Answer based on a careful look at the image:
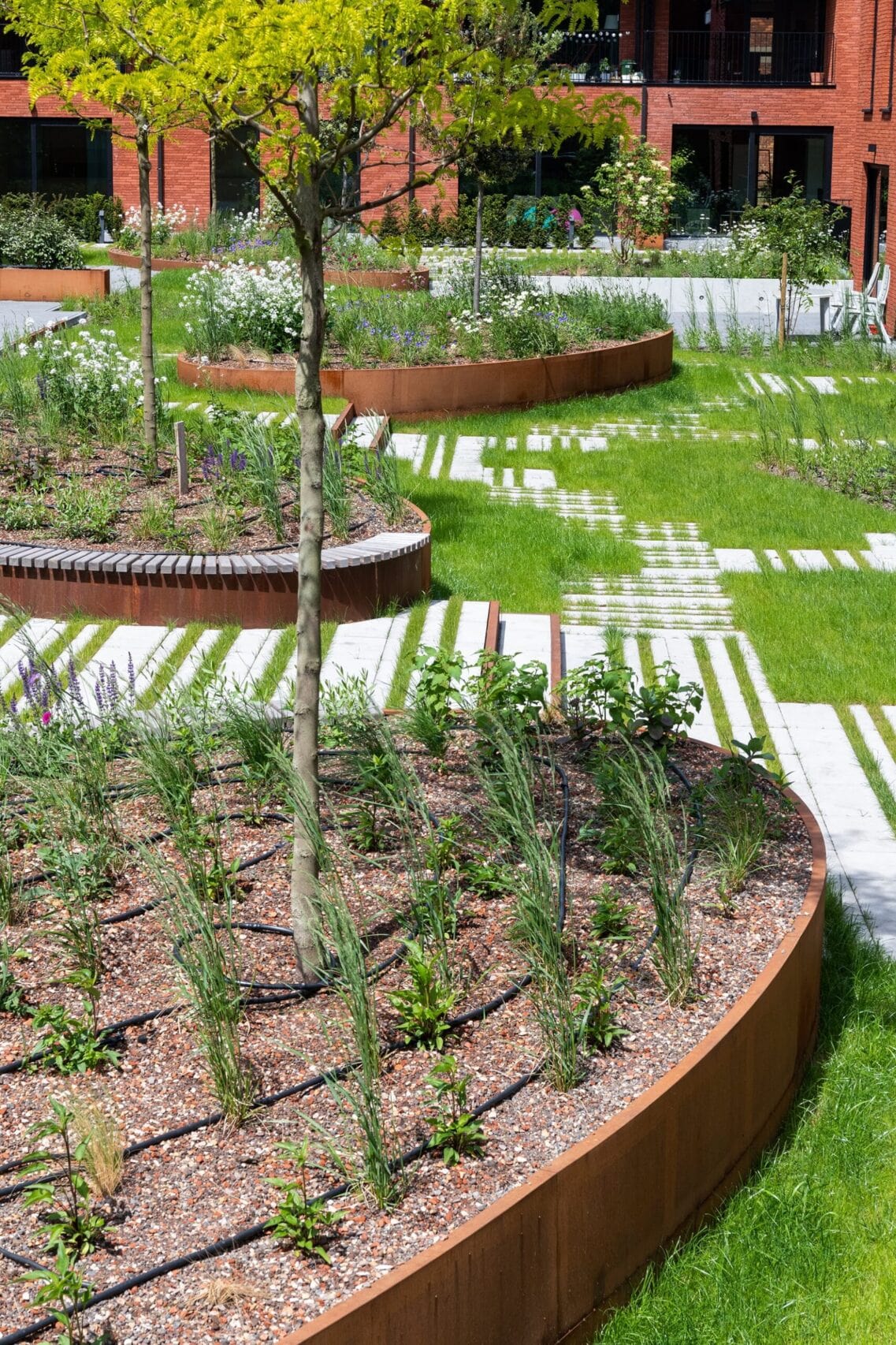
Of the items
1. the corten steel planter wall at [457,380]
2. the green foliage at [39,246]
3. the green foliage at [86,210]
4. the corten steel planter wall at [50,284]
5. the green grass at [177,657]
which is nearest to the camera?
the green grass at [177,657]

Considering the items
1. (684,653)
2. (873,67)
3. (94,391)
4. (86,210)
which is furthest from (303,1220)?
(86,210)

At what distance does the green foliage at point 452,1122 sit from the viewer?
10.9 feet

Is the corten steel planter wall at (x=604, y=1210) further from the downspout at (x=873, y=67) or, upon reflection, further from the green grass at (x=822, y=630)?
the downspout at (x=873, y=67)

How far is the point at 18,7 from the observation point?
802cm

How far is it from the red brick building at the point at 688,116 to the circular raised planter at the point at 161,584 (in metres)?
23.4

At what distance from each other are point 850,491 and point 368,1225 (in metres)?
9.82

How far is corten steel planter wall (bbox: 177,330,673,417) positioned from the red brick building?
15486 mm

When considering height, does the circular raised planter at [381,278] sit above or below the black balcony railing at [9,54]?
below

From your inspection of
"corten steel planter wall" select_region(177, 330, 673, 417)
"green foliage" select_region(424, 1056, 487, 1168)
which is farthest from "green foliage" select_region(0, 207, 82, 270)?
"green foliage" select_region(424, 1056, 487, 1168)

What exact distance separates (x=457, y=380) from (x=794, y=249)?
7550mm

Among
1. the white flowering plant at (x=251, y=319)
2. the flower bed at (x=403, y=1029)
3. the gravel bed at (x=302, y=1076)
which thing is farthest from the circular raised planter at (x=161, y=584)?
the white flowering plant at (x=251, y=319)

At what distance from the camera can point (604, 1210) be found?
334 centimetres

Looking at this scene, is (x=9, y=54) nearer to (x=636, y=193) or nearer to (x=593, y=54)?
(x=593, y=54)

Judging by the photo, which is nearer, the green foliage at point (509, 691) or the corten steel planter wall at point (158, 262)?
the green foliage at point (509, 691)
